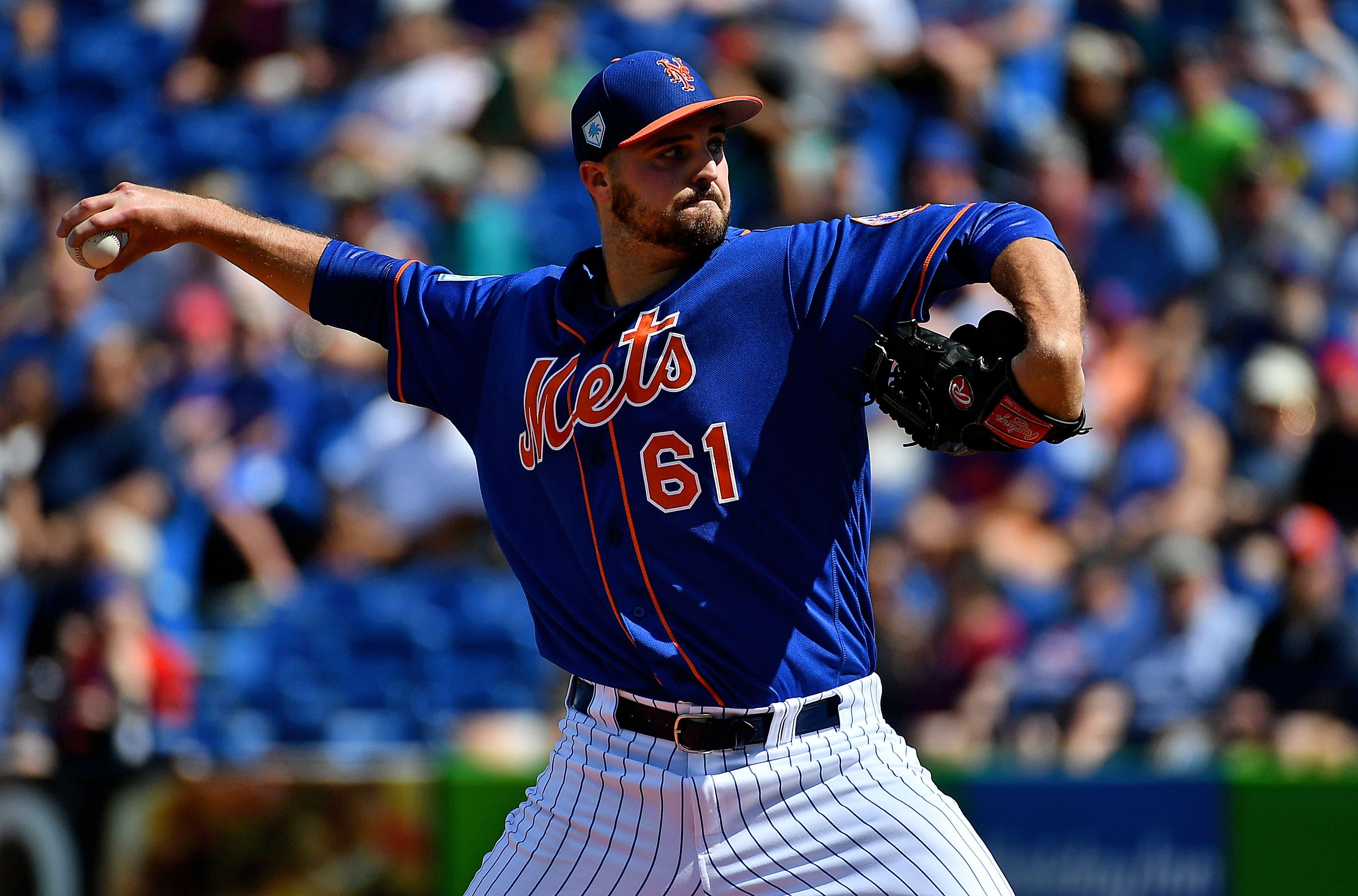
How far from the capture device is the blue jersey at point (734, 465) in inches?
112

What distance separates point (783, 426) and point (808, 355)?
13 cm

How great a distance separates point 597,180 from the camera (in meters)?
3.10

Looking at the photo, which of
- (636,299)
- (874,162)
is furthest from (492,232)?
(636,299)

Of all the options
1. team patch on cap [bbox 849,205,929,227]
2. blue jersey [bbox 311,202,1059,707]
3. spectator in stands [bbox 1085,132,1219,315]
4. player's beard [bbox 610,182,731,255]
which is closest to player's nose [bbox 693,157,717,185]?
player's beard [bbox 610,182,731,255]

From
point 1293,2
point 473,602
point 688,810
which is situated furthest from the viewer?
point 1293,2

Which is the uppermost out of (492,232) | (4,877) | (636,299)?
(492,232)

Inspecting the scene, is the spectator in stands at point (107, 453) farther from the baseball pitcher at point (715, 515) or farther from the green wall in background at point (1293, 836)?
the green wall in background at point (1293, 836)

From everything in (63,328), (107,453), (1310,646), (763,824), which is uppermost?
(63,328)

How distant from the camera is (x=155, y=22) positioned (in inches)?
405

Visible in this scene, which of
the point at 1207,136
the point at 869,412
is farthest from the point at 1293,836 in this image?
the point at 1207,136

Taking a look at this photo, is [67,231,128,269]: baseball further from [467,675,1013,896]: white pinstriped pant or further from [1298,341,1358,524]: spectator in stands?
[1298,341,1358,524]: spectator in stands

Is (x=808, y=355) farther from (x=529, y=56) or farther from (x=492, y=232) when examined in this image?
(x=529, y=56)

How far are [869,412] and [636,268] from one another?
4.32m

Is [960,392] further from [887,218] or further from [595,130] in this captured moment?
[595,130]
